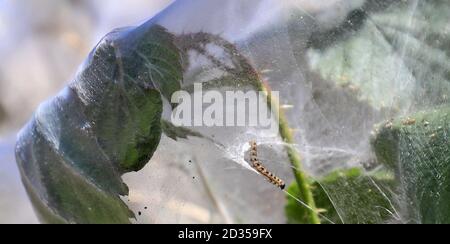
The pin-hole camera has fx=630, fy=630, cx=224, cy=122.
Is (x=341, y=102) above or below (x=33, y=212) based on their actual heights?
above

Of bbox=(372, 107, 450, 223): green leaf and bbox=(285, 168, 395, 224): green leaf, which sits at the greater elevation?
bbox=(372, 107, 450, 223): green leaf

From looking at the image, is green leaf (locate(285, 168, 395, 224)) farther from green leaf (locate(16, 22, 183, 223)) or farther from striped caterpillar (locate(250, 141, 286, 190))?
green leaf (locate(16, 22, 183, 223))

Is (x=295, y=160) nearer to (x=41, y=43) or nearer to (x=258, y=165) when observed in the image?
(x=258, y=165)

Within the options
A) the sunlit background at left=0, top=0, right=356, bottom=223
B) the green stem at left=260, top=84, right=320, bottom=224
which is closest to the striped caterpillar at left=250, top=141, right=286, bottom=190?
the green stem at left=260, top=84, right=320, bottom=224
